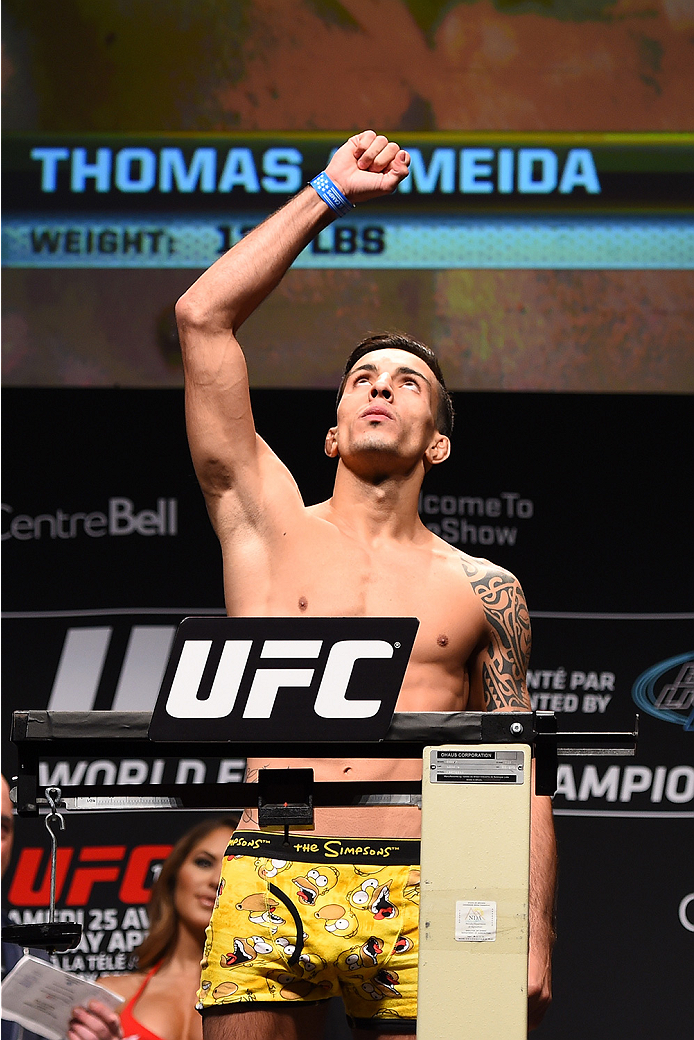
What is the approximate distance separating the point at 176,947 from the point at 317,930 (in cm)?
183

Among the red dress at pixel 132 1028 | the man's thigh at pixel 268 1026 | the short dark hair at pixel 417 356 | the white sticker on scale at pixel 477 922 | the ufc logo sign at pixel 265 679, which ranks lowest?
the red dress at pixel 132 1028

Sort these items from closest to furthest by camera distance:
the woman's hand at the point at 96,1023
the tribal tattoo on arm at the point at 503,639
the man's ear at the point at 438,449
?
the tribal tattoo on arm at the point at 503,639, the man's ear at the point at 438,449, the woman's hand at the point at 96,1023

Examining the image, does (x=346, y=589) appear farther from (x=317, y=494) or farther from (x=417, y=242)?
(x=417, y=242)

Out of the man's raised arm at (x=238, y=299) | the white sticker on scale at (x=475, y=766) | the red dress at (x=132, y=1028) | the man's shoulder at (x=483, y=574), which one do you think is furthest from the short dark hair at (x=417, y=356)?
the red dress at (x=132, y=1028)

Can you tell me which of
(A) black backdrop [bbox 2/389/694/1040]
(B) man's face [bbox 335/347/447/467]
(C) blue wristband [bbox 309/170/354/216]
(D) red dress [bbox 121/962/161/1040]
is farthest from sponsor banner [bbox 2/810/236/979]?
(C) blue wristband [bbox 309/170/354/216]

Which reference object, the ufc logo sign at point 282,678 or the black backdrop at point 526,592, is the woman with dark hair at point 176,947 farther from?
the ufc logo sign at point 282,678

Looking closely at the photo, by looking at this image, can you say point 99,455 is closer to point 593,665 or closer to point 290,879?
point 593,665

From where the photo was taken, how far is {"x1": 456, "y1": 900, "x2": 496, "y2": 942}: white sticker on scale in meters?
1.55

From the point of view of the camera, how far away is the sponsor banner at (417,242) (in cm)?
431

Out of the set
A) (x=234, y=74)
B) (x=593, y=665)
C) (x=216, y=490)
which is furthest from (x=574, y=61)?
(x=216, y=490)

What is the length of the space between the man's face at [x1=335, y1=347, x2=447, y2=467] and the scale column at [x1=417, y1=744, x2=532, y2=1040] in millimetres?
1124

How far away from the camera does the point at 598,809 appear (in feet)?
12.9

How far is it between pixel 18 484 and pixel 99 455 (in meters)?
0.27

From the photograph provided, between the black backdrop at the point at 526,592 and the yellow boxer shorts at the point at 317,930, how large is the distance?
1.73m
